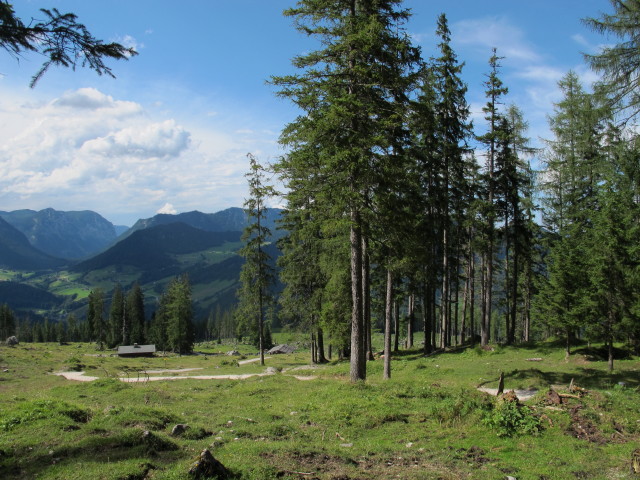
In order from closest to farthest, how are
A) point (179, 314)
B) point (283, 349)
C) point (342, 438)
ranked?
point (342, 438) → point (179, 314) → point (283, 349)

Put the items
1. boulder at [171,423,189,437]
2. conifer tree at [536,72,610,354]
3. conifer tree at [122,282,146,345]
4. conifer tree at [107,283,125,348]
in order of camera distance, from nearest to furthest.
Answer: boulder at [171,423,189,437], conifer tree at [536,72,610,354], conifer tree at [122,282,146,345], conifer tree at [107,283,125,348]

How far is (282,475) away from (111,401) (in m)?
13.4

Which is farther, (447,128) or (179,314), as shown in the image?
(179,314)

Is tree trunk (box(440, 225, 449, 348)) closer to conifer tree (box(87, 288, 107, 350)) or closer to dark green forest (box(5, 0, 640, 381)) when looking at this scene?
dark green forest (box(5, 0, 640, 381))

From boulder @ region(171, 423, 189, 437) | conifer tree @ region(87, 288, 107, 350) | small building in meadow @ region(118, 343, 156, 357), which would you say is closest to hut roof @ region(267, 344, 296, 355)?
small building in meadow @ region(118, 343, 156, 357)

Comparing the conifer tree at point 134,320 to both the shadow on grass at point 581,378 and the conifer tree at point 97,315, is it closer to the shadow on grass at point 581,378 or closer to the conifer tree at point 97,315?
the conifer tree at point 97,315

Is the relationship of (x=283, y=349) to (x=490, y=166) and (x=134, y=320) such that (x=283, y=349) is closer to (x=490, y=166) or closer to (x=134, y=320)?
(x=134, y=320)

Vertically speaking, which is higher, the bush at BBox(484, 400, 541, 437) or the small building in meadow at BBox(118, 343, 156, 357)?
the bush at BBox(484, 400, 541, 437)

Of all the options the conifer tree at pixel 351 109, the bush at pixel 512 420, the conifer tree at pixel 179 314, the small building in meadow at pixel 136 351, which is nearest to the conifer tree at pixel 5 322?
the small building in meadow at pixel 136 351

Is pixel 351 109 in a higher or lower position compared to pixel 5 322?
higher

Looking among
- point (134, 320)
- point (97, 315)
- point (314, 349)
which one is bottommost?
point (134, 320)

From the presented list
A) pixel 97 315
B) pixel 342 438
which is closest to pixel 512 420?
pixel 342 438

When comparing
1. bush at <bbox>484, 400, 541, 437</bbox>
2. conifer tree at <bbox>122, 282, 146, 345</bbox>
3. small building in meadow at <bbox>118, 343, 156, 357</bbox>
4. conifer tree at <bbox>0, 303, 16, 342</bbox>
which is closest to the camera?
bush at <bbox>484, 400, 541, 437</bbox>

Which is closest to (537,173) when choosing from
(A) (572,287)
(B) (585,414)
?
(A) (572,287)
